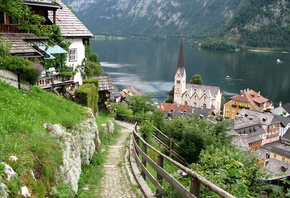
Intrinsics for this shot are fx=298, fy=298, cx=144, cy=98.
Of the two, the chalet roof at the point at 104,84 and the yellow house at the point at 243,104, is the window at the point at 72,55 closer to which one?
the chalet roof at the point at 104,84

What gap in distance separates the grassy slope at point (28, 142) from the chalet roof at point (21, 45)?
16.6 ft

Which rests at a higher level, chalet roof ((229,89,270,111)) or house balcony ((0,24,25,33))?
house balcony ((0,24,25,33))

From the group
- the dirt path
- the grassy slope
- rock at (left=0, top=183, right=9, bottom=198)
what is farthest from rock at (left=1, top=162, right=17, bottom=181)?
the dirt path

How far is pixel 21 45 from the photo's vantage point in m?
14.8

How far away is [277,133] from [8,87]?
61093mm

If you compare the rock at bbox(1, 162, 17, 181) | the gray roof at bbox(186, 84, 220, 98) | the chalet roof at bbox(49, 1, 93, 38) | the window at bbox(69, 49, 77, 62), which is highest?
the chalet roof at bbox(49, 1, 93, 38)

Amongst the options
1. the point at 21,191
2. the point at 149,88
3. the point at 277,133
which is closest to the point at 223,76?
the point at 149,88

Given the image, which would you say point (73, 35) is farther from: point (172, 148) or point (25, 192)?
point (25, 192)

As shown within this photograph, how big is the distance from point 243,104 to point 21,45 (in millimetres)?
64630

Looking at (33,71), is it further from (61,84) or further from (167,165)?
(167,165)

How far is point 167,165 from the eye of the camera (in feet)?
41.3

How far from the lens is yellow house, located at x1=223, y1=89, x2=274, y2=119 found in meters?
71.8

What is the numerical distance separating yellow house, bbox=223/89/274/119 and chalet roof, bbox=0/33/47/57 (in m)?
61.0

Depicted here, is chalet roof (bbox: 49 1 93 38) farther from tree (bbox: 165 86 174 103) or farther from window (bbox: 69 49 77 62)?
tree (bbox: 165 86 174 103)
